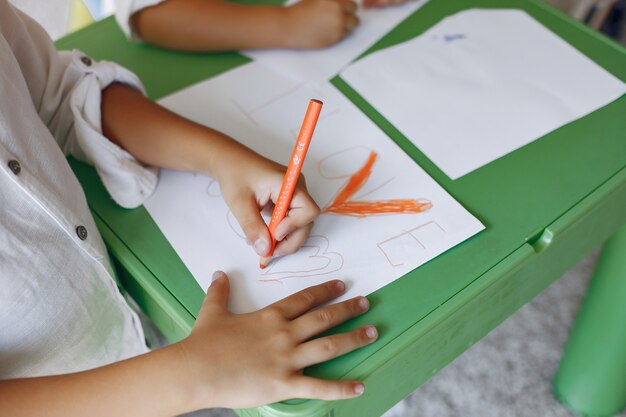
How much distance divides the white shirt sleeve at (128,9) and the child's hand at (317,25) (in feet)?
0.52

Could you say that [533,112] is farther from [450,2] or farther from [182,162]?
[182,162]

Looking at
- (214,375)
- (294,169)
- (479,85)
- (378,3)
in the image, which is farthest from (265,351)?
(378,3)

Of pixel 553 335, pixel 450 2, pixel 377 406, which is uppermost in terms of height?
pixel 450 2

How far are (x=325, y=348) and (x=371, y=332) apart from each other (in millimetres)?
40

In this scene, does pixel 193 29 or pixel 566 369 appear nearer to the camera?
pixel 193 29

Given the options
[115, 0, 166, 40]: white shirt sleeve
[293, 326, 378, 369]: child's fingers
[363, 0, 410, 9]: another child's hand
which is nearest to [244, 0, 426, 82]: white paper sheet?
[363, 0, 410, 9]: another child's hand

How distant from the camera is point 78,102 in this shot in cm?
60

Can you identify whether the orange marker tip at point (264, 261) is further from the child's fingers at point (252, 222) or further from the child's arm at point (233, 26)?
the child's arm at point (233, 26)

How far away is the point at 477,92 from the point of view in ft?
2.21

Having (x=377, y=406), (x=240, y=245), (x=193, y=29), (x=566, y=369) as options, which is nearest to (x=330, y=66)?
(x=193, y=29)

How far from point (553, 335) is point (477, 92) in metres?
0.55

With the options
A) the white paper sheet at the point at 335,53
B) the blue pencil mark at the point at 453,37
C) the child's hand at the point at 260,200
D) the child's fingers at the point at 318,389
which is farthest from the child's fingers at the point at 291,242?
the blue pencil mark at the point at 453,37

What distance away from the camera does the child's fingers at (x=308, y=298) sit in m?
0.48

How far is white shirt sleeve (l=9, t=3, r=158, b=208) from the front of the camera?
58 centimetres
